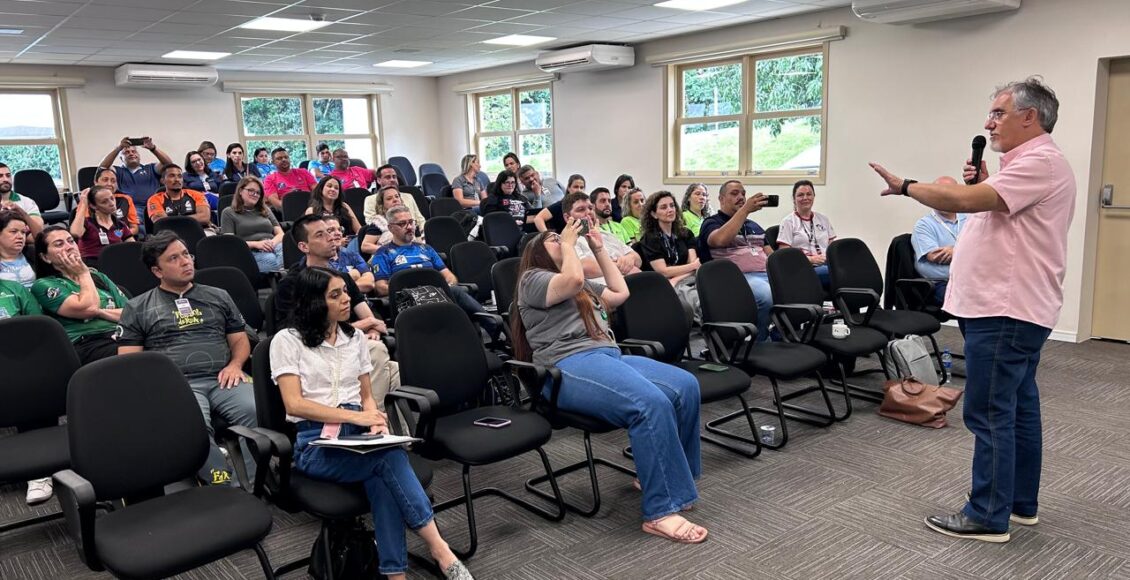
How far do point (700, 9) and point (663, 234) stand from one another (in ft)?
10.6

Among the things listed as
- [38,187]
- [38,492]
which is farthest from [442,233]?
[38,187]

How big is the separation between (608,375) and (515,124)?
9313 millimetres

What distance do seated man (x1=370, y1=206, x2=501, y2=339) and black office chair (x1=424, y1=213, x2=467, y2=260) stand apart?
1.01 metres

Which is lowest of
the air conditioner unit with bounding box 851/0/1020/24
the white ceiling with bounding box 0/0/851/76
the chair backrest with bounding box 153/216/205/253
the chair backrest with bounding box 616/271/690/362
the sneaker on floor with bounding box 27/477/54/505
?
the sneaker on floor with bounding box 27/477/54/505

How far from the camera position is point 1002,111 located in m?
2.55

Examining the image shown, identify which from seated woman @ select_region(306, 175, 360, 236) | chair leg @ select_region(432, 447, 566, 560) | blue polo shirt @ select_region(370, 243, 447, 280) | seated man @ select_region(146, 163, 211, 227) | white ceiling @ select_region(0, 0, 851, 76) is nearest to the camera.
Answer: chair leg @ select_region(432, 447, 566, 560)

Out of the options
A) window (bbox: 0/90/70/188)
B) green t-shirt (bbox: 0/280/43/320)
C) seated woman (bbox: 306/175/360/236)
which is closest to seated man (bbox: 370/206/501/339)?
seated woman (bbox: 306/175/360/236)

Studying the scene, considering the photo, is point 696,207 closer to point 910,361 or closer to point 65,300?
point 910,361

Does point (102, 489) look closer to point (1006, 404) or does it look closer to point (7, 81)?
point (1006, 404)

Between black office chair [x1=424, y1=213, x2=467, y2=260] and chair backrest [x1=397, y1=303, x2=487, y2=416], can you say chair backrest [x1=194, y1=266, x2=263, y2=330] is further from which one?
black office chair [x1=424, y1=213, x2=467, y2=260]

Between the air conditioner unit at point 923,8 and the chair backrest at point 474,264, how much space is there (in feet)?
11.6

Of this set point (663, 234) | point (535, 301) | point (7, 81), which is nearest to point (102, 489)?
point (535, 301)

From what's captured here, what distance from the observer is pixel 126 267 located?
178 inches

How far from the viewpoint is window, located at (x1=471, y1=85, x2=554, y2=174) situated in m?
11.3
